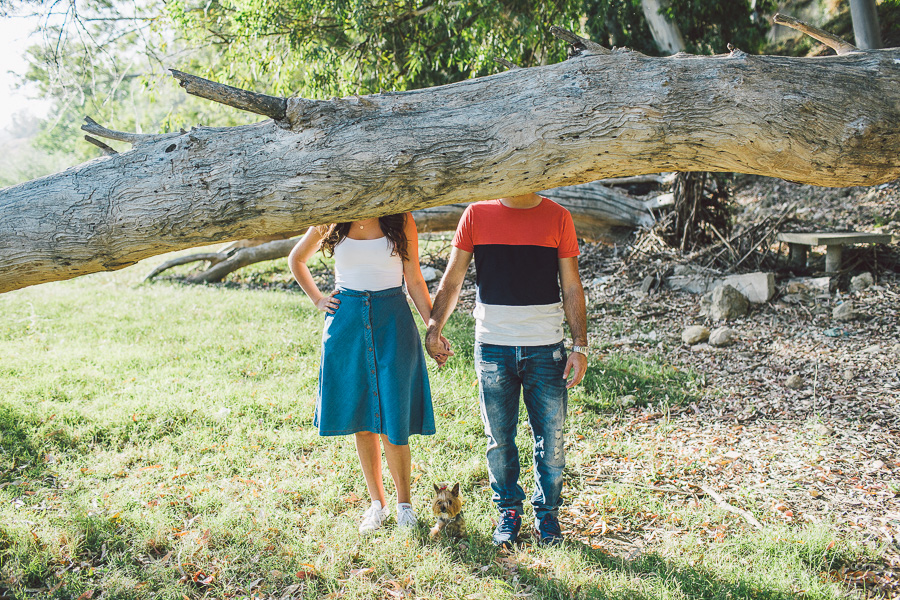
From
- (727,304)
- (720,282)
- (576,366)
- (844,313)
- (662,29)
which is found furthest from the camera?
(662,29)

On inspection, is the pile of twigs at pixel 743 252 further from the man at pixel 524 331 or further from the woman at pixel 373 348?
the woman at pixel 373 348

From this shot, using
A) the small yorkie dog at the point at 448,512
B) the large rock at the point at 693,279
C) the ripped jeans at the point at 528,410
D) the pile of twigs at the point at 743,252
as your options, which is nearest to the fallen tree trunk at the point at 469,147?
the ripped jeans at the point at 528,410

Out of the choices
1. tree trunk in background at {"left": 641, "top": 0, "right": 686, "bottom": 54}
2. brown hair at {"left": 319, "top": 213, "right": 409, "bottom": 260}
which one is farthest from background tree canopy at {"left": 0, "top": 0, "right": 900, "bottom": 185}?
brown hair at {"left": 319, "top": 213, "right": 409, "bottom": 260}

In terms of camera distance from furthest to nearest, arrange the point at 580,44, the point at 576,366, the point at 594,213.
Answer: the point at 594,213, the point at 576,366, the point at 580,44

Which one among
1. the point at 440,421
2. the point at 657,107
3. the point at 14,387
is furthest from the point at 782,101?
the point at 14,387

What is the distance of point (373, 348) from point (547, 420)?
3.49ft

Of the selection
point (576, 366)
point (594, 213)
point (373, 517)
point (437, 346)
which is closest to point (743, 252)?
point (594, 213)

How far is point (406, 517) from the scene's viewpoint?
3559mm

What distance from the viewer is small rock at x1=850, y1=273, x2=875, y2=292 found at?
731 centimetres

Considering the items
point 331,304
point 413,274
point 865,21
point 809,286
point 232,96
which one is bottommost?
point 809,286

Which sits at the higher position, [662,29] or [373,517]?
[662,29]

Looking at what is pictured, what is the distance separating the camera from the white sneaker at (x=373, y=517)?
3.53 meters

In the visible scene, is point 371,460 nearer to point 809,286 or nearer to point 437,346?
point 437,346

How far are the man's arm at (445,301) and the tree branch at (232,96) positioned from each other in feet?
4.01
